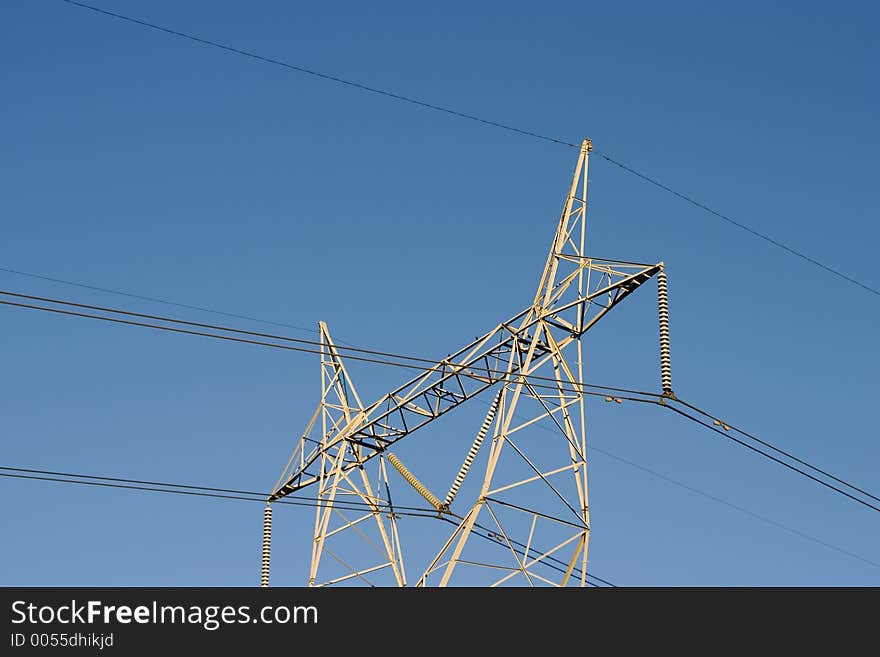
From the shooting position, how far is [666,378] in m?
35.7

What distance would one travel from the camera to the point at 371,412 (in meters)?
42.4

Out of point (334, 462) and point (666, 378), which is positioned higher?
point (334, 462)
